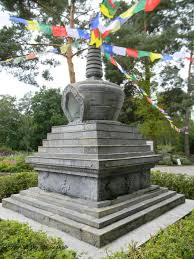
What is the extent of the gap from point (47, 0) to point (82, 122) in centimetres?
1065

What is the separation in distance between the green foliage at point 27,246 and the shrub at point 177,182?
4.95m

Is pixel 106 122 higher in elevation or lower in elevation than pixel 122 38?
lower

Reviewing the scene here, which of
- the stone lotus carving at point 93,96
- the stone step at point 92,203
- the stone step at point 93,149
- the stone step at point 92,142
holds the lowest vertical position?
the stone step at point 92,203

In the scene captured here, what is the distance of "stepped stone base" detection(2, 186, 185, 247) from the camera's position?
3.76 metres

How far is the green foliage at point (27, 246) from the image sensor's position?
2716mm

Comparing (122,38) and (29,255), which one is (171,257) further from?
(122,38)

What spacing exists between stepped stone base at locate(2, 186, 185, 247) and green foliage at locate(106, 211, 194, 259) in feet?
2.20

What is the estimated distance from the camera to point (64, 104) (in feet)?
18.4

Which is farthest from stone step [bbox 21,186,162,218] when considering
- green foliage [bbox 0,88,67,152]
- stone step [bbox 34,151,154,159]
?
green foliage [bbox 0,88,67,152]

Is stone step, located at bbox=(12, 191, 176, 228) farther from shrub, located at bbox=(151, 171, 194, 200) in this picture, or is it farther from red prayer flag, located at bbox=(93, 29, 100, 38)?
red prayer flag, located at bbox=(93, 29, 100, 38)

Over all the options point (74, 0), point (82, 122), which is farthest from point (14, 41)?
point (82, 122)

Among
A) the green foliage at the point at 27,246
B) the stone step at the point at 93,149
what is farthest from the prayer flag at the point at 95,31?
the green foliage at the point at 27,246

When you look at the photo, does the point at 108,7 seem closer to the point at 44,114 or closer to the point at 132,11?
the point at 132,11

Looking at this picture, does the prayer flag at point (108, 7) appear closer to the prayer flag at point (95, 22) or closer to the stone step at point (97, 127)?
the prayer flag at point (95, 22)
